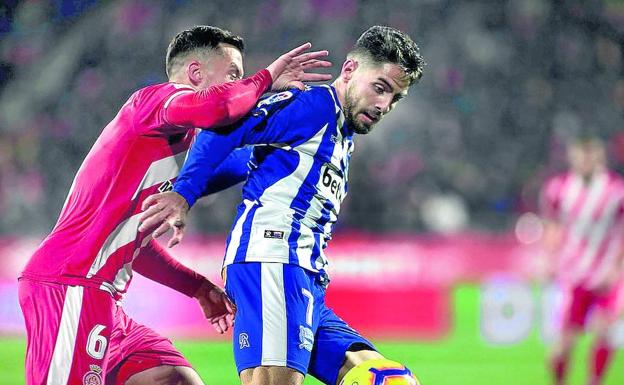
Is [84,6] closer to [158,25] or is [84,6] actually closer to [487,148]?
[158,25]

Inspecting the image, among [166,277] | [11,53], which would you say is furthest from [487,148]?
[166,277]

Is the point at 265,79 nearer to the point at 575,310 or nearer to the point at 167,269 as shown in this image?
the point at 167,269

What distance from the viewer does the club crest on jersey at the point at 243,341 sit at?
3.44m

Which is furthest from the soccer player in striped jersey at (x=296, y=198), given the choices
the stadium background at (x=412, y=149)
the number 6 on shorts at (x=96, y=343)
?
the stadium background at (x=412, y=149)

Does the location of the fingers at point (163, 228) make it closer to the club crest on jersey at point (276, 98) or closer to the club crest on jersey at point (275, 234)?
the club crest on jersey at point (275, 234)

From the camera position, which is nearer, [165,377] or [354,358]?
[354,358]

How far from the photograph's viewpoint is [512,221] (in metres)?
11.2

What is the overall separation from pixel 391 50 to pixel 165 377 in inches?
66.1

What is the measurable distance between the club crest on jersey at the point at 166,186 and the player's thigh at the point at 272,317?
1.47ft

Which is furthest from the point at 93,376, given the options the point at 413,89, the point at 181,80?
the point at 413,89

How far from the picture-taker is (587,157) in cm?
831

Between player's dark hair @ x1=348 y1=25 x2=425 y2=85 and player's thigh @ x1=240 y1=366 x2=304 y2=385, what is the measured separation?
1255 mm

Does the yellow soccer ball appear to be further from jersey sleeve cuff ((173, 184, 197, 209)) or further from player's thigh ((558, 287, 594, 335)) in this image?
player's thigh ((558, 287, 594, 335))

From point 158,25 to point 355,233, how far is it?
18.9 feet
